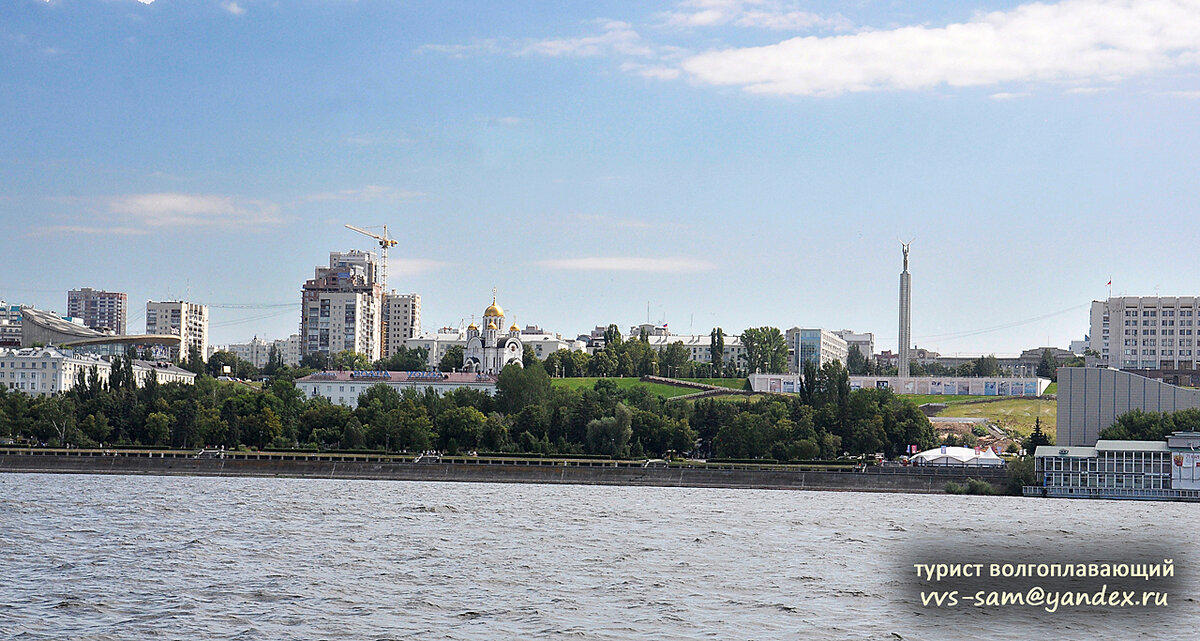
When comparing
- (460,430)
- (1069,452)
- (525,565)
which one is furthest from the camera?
(460,430)

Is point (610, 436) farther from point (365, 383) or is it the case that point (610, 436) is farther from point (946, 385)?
point (365, 383)

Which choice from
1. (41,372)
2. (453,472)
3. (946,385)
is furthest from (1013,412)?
(41,372)

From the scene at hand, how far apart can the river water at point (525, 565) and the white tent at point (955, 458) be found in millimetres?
20187

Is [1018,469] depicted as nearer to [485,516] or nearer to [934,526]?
[934,526]

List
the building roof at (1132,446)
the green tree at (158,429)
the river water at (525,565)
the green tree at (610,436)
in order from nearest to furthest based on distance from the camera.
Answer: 1. the river water at (525,565)
2. the building roof at (1132,446)
3. the green tree at (610,436)
4. the green tree at (158,429)

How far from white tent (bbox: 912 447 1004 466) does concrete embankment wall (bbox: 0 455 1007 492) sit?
2.51 metres

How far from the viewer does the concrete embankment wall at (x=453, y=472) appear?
10538cm

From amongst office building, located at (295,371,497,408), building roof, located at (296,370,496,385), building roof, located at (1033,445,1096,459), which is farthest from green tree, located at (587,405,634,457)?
building roof, located at (296,370,496,385)

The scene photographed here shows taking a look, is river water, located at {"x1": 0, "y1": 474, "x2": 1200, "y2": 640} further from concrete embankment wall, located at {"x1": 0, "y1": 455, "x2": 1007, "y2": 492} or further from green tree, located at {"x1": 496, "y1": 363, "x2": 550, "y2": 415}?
green tree, located at {"x1": 496, "y1": 363, "x2": 550, "y2": 415}

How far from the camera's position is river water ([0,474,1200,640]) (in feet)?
122

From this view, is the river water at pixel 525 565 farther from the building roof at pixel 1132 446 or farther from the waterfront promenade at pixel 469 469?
the waterfront promenade at pixel 469 469

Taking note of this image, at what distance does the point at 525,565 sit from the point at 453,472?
204ft

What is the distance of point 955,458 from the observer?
105375 millimetres

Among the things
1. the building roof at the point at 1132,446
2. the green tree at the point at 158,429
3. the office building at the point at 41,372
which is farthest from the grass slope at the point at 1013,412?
the office building at the point at 41,372
